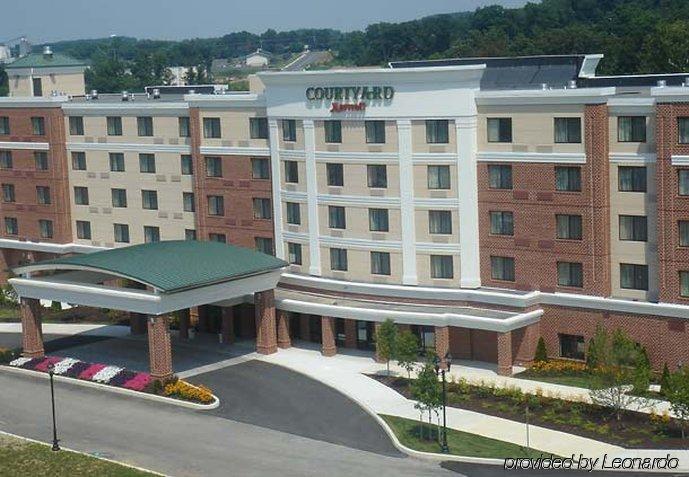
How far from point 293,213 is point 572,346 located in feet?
63.4

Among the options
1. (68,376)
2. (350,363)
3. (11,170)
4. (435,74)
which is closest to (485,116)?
(435,74)

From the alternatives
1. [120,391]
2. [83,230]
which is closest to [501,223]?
[120,391]

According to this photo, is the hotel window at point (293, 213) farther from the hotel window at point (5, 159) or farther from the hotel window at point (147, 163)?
the hotel window at point (5, 159)

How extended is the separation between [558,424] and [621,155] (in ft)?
50.0

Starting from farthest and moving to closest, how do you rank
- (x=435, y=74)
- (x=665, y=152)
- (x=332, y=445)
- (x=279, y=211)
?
(x=279, y=211)
(x=435, y=74)
(x=665, y=152)
(x=332, y=445)

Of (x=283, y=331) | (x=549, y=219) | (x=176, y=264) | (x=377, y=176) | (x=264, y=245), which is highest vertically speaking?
(x=377, y=176)

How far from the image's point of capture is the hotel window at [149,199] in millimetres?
86188

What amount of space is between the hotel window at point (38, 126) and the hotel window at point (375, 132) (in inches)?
1201

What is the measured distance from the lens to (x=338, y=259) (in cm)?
7419

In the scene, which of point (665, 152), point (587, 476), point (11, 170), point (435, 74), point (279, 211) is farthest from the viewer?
point (11, 170)

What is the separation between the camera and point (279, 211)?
7694cm

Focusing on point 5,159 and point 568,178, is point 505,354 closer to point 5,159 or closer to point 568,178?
point 568,178

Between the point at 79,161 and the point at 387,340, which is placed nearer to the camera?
the point at 387,340

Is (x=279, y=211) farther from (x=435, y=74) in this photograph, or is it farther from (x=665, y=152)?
(x=665, y=152)
